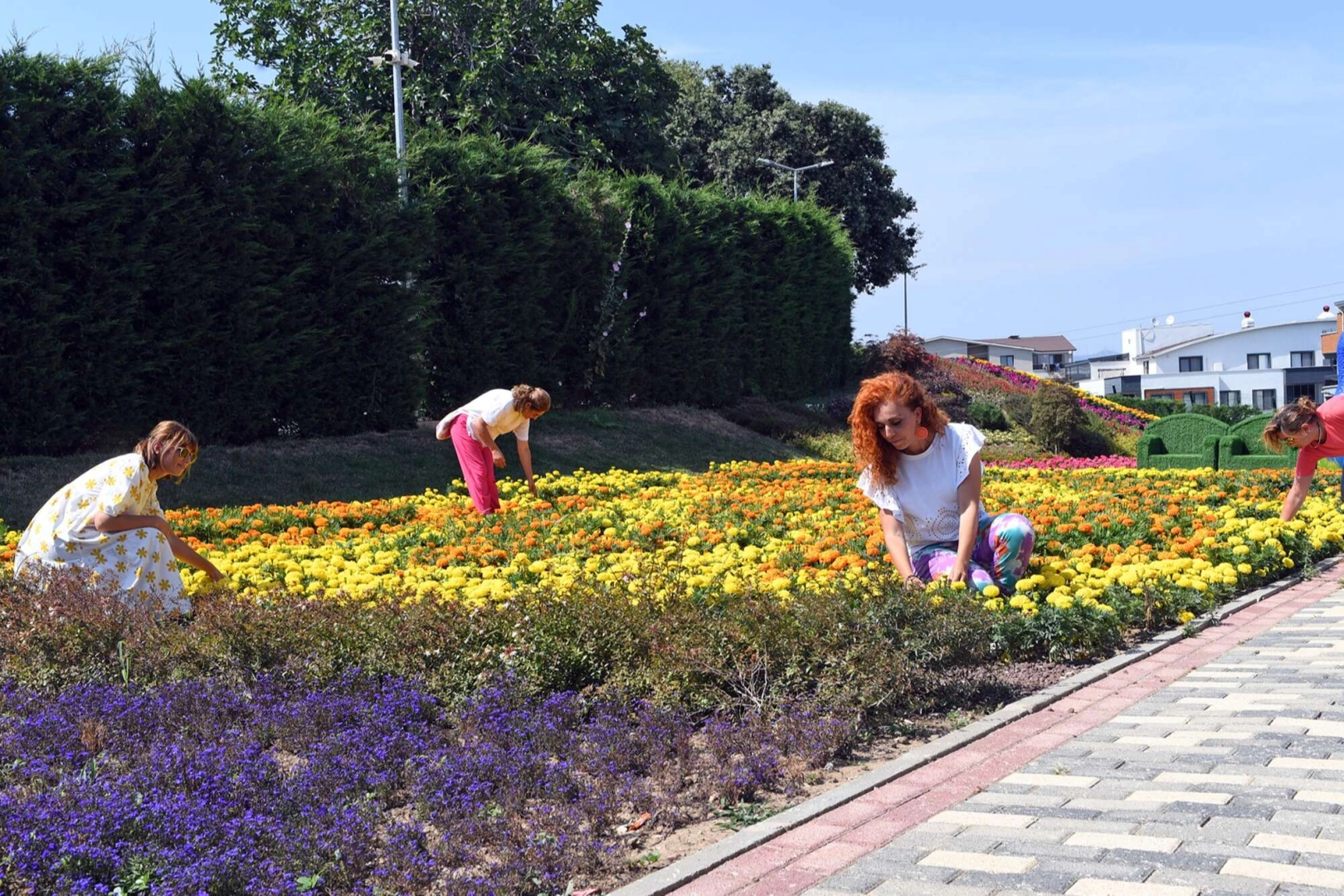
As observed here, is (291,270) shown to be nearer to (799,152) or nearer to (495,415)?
(495,415)

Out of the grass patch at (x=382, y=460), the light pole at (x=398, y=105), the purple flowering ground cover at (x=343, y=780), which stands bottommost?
the purple flowering ground cover at (x=343, y=780)

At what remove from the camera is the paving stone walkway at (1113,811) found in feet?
10.5

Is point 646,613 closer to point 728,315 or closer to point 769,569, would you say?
point 769,569

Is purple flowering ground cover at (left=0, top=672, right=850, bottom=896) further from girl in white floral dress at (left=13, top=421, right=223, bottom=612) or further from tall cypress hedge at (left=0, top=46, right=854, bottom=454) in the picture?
tall cypress hedge at (left=0, top=46, right=854, bottom=454)

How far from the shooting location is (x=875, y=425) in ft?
20.5

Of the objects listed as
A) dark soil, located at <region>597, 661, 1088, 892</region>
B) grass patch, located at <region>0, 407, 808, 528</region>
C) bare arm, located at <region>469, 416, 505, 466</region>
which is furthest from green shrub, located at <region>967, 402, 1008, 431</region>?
dark soil, located at <region>597, 661, 1088, 892</region>

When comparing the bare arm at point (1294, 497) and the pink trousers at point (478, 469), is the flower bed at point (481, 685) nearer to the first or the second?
the bare arm at point (1294, 497)

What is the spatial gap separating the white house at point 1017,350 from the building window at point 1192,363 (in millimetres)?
7800

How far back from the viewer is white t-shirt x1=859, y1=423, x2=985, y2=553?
635 centimetres

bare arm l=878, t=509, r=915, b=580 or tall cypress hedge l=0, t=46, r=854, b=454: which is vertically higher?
tall cypress hedge l=0, t=46, r=854, b=454

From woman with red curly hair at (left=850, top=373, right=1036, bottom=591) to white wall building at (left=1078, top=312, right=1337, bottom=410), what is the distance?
67.8 metres

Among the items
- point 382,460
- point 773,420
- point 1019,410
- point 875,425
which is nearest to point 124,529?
point 875,425

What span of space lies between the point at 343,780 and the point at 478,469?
662cm

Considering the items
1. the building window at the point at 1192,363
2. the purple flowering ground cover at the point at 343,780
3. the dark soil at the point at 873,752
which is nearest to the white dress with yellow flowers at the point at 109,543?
the purple flowering ground cover at the point at 343,780
